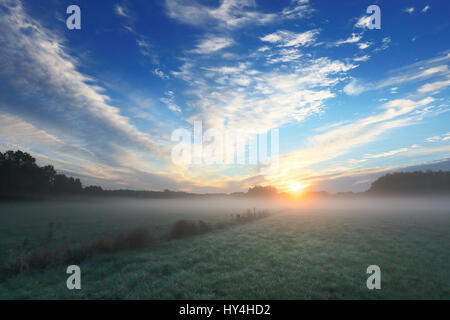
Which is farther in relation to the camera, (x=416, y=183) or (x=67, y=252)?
(x=416, y=183)

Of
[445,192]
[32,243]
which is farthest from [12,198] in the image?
[445,192]

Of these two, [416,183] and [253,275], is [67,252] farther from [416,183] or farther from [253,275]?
[416,183]

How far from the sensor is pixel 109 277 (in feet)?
40.6

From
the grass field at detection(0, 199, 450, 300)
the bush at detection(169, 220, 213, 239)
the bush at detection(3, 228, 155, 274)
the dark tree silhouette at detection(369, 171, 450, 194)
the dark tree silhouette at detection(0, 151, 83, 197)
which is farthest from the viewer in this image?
the dark tree silhouette at detection(369, 171, 450, 194)

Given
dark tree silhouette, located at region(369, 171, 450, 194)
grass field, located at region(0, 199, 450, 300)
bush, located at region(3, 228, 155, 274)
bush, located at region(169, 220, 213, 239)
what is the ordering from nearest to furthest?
grass field, located at region(0, 199, 450, 300) → bush, located at region(3, 228, 155, 274) → bush, located at region(169, 220, 213, 239) → dark tree silhouette, located at region(369, 171, 450, 194)

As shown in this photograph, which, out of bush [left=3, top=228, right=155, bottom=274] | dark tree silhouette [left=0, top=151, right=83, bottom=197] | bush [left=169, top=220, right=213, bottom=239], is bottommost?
bush [left=169, top=220, right=213, bottom=239]

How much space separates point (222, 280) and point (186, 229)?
17.5 metres

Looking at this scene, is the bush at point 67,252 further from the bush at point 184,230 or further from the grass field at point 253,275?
the bush at point 184,230

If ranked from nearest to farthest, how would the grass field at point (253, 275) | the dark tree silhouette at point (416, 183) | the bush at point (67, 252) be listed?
1. the grass field at point (253, 275)
2. the bush at point (67, 252)
3. the dark tree silhouette at point (416, 183)

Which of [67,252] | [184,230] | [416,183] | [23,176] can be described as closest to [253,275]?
[67,252]

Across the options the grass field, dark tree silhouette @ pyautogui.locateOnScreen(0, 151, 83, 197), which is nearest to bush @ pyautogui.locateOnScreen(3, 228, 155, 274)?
the grass field

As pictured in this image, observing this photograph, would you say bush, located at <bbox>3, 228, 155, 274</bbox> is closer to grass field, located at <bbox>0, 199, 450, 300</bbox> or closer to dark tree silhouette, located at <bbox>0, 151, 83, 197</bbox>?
grass field, located at <bbox>0, 199, 450, 300</bbox>

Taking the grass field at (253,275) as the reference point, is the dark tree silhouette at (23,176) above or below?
above

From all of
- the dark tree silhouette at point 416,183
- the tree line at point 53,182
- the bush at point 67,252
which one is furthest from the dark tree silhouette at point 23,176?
the dark tree silhouette at point 416,183
